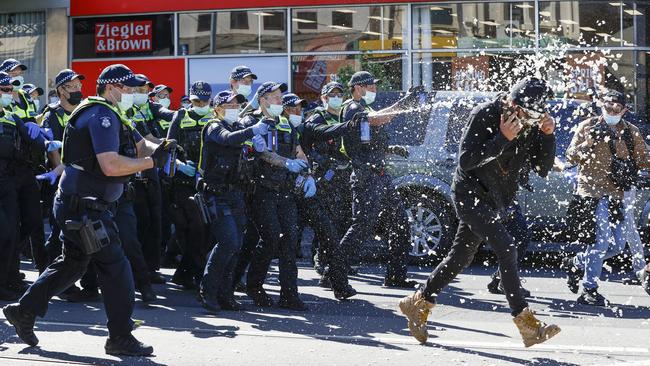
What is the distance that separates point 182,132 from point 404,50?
32.8ft

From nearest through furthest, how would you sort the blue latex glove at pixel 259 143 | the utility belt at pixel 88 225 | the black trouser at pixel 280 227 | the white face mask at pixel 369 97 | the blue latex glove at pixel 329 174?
the utility belt at pixel 88 225 → the blue latex glove at pixel 259 143 → the black trouser at pixel 280 227 → the white face mask at pixel 369 97 → the blue latex glove at pixel 329 174

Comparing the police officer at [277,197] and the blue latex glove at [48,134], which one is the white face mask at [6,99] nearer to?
the blue latex glove at [48,134]

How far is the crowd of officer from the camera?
7.23m

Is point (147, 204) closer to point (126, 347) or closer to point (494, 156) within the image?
point (126, 347)

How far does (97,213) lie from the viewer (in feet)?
23.4

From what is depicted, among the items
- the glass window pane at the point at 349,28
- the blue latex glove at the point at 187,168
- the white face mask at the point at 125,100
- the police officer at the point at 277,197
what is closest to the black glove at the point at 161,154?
the white face mask at the point at 125,100

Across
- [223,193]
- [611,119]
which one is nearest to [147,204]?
[223,193]

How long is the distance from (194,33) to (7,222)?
1176 cm

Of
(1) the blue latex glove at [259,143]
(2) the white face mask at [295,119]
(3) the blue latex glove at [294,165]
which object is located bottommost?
(3) the blue latex glove at [294,165]

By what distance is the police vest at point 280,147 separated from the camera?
9180mm

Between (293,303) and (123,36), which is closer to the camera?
(293,303)

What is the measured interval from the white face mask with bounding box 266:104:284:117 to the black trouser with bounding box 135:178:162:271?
1.45 metres

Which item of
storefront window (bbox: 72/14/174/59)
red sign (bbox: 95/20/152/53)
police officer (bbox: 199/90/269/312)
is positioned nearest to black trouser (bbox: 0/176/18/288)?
police officer (bbox: 199/90/269/312)

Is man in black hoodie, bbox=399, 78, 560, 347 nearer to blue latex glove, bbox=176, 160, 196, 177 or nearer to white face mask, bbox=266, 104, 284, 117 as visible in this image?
white face mask, bbox=266, 104, 284, 117
